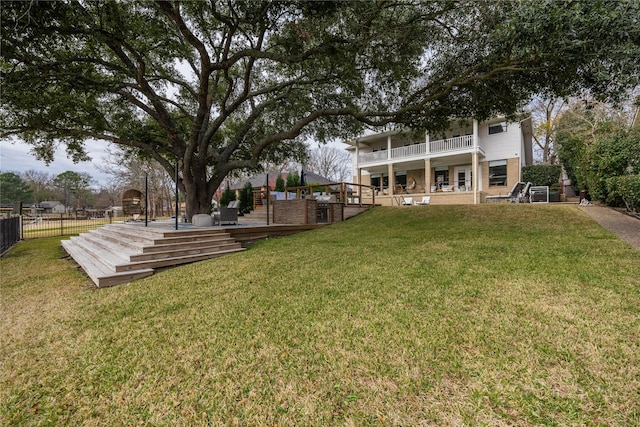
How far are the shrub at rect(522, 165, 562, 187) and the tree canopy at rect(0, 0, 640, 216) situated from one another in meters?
11.8

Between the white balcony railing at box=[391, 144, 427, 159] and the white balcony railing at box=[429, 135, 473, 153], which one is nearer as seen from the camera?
the white balcony railing at box=[429, 135, 473, 153]

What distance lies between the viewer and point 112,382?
2.27m

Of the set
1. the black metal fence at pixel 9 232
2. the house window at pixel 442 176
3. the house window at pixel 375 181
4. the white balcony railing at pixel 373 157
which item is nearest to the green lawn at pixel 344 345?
the black metal fence at pixel 9 232

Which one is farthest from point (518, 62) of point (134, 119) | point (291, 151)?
point (134, 119)

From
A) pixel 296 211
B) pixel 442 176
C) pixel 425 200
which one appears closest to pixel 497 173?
pixel 442 176

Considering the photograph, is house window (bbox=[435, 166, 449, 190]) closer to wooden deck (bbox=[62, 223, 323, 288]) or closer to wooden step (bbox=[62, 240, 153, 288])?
wooden deck (bbox=[62, 223, 323, 288])

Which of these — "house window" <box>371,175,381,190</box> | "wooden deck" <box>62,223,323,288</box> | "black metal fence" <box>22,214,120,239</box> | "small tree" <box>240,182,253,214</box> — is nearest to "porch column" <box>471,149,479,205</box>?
"house window" <box>371,175,381,190</box>

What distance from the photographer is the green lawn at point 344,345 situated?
1894 mm

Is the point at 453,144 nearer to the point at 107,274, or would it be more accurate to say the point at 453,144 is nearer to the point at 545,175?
the point at 545,175

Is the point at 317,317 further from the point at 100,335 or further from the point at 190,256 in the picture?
the point at 190,256

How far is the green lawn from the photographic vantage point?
1894mm

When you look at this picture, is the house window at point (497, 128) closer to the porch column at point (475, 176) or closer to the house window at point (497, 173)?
the house window at point (497, 173)

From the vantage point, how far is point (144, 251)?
5730mm

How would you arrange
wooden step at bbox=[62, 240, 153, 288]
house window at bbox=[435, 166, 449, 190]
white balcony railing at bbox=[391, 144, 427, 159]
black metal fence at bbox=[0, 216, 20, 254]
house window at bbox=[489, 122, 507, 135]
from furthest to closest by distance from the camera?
house window at bbox=[435, 166, 449, 190] → white balcony railing at bbox=[391, 144, 427, 159] → house window at bbox=[489, 122, 507, 135] → black metal fence at bbox=[0, 216, 20, 254] → wooden step at bbox=[62, 240, 153, 288]
